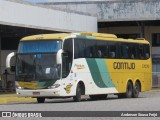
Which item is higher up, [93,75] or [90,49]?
[90,49]

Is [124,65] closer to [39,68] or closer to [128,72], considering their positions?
[128,72]

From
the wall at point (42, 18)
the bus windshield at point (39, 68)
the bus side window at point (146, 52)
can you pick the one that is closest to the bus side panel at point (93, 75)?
the bus windshield at point (39, 68)

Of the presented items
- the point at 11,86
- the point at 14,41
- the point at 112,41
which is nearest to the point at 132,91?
the point at 112,41

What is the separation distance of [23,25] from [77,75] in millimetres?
12170

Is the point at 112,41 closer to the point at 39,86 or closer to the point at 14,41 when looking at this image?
the point at 39,86

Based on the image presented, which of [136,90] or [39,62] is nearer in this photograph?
[39,62]

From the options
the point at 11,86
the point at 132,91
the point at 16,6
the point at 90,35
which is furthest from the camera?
the point at 11,86

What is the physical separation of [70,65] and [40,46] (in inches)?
68.3

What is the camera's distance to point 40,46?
90.3 feet

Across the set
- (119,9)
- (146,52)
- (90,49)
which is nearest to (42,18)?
(146,52)

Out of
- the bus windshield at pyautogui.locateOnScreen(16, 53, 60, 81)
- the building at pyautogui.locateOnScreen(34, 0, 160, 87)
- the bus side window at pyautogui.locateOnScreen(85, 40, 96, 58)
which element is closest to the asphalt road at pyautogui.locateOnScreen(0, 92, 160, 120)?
the bus windshield at pyautogui.locateOnScreen(16, 53, 60, 81)

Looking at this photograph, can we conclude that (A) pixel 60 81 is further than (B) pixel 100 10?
No

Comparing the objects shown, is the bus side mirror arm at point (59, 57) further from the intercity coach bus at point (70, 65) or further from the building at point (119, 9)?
the building at point (119, 9)

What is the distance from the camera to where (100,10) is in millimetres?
54531
